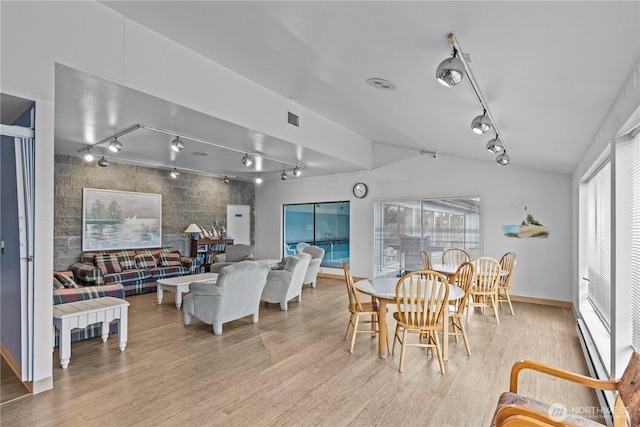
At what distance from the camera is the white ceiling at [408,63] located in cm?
182

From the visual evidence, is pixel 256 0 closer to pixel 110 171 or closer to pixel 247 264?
pixel 247 264

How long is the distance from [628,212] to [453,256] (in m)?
4.16

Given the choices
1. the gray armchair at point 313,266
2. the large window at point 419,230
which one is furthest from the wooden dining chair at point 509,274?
the gray armchair at point 313,266

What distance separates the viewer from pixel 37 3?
255 centimetres

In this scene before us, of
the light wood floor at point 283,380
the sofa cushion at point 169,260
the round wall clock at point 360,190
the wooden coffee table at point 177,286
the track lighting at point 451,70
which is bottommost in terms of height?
the light wood floor at point 283,380

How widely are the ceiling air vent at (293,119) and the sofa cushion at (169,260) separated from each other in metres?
4.40

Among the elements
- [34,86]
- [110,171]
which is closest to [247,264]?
[34,86]

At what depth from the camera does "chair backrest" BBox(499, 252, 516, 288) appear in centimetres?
515

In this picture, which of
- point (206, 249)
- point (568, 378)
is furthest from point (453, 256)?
point (206, 249)

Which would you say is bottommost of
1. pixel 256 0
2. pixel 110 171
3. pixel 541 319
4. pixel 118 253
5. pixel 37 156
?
pixel 541 319

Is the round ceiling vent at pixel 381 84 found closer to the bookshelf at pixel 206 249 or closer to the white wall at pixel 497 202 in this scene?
the white wall at pixel 497 202

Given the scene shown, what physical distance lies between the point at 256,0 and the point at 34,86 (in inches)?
72.7

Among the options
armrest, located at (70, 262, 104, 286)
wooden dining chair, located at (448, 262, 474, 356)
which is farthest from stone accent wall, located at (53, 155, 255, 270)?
wooden dining chair, located at (448, 262, 474, 356)

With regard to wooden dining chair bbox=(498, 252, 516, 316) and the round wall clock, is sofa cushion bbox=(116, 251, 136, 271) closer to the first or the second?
the round wall clock
